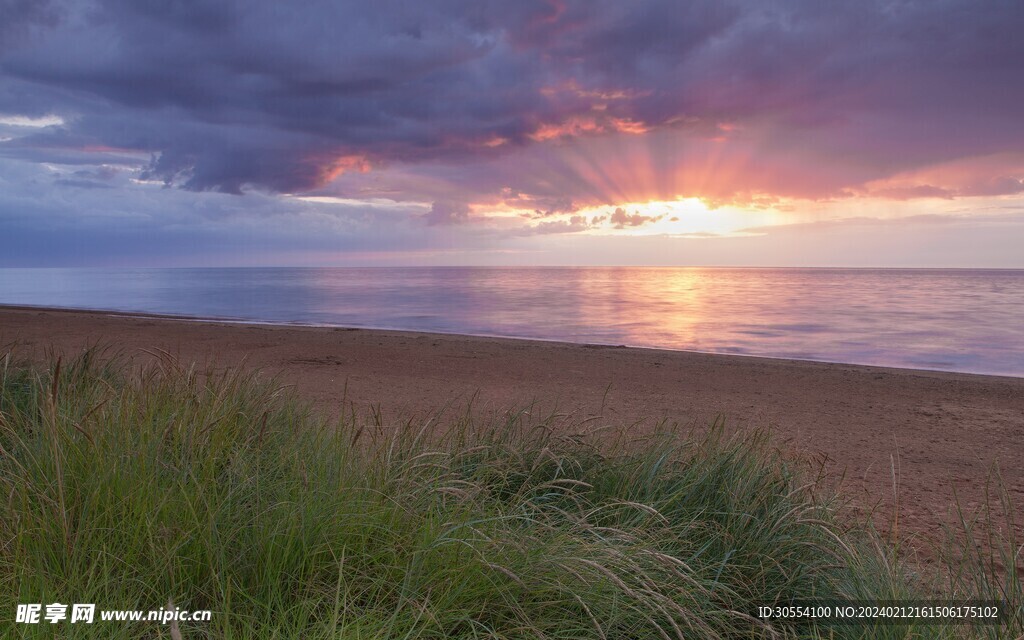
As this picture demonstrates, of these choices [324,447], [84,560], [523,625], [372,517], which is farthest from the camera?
[324,447]

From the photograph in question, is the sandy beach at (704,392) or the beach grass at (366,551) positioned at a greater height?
the beach grass at (366,551)

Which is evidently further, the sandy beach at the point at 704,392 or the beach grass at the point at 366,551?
the sandy beach at the point at 704,392

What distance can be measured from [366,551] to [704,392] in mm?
10515

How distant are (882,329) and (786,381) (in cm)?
1853

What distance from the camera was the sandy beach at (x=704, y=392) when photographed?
23.4 ft

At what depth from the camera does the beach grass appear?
215 centimetres

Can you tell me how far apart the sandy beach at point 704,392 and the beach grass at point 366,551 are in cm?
160

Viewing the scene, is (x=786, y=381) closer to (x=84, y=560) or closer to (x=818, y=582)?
(x=818, y=582)

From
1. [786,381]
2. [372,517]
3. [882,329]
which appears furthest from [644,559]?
[882,329]

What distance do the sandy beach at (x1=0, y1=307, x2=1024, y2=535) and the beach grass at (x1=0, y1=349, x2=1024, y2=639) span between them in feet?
5.25

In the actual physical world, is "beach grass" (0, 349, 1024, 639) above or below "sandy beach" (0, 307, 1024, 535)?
above

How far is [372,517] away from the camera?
251cm

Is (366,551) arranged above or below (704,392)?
above

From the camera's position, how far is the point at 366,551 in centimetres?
244
